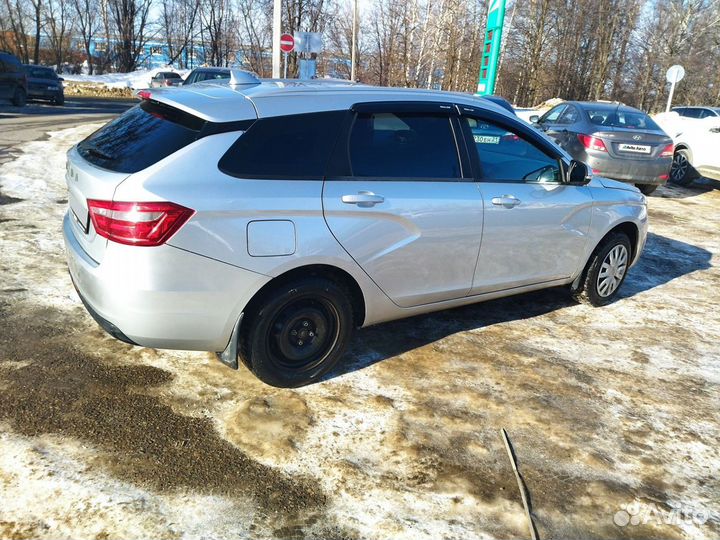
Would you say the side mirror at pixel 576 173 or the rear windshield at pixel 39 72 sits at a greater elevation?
the rear windshield at pixel 39 72

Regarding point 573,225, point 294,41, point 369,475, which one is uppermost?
point 294,41

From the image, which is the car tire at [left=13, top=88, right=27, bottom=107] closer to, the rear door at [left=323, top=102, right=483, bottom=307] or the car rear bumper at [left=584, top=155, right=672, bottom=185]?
the car rear bumper at [left=584, top=155, right=672, bottom=185]

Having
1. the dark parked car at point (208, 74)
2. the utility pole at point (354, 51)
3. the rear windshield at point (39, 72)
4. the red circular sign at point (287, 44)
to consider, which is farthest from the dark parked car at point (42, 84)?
the utility pole at point (354, 51)

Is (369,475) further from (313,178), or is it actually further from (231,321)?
(313,178)

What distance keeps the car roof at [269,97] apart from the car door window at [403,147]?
13cm

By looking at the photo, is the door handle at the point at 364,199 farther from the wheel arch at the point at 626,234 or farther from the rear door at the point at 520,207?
the wheel arch at the point at 626,234

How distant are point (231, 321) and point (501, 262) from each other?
2018mm

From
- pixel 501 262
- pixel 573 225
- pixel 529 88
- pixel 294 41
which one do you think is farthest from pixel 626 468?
pixel 529 88

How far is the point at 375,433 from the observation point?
3043 millimetres

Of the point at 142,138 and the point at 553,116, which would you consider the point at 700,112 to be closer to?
the point at 553,116

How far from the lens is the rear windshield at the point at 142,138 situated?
2904mm

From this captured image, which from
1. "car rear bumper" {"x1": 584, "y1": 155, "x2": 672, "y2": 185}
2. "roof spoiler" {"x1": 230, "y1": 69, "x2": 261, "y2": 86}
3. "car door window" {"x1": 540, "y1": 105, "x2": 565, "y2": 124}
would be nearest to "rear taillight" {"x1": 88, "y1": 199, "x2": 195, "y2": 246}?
"roof spoiler" {"x1": 230, "y1": 69, "x2": 261, "y2": 86}

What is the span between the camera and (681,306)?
532 cm

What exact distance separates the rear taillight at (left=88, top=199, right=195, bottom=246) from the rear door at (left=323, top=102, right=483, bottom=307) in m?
0.82
